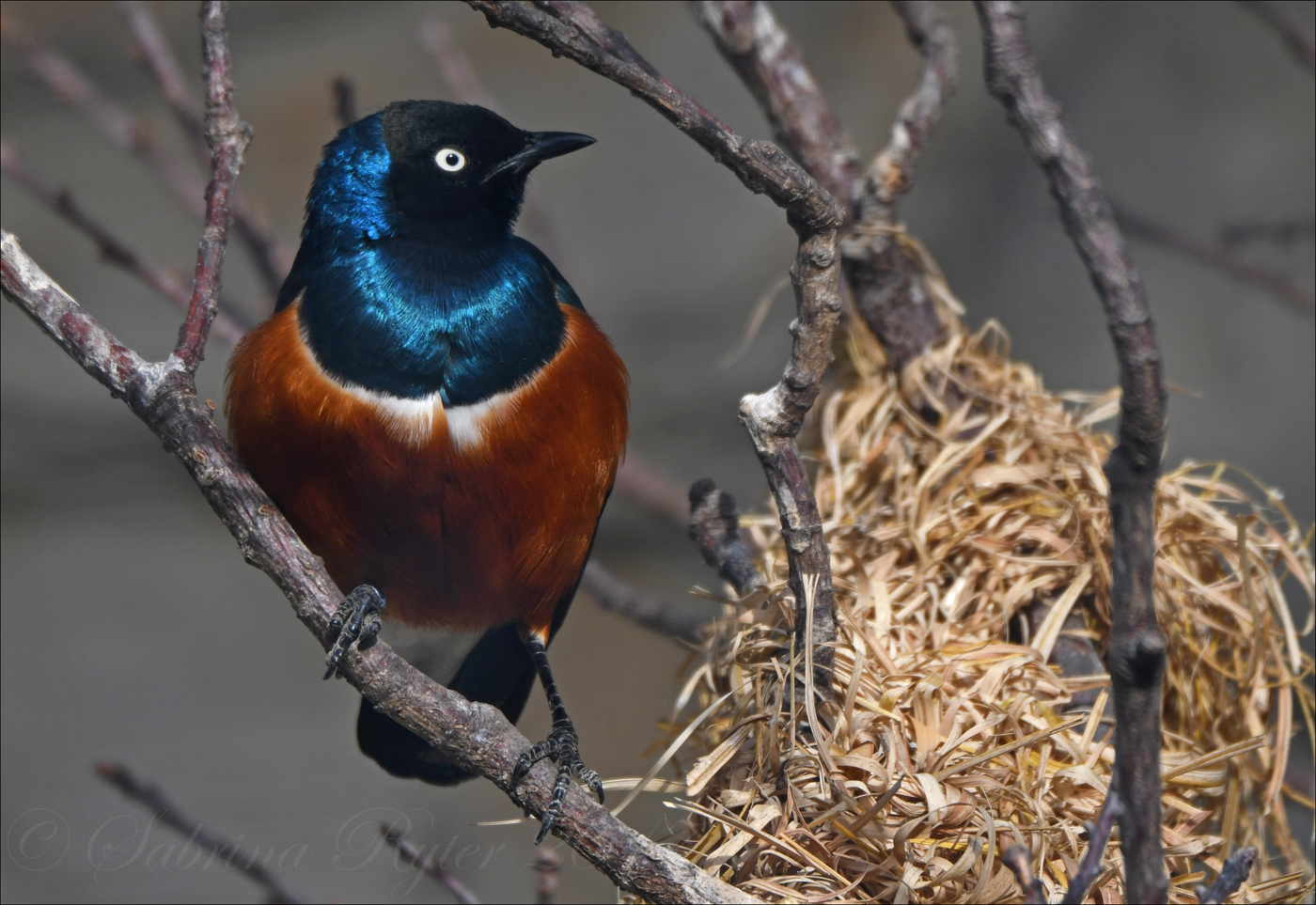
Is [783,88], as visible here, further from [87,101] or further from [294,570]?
[87,101]

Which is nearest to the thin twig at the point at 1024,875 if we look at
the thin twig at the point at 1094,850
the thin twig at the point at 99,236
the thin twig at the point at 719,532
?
the thin twig at the point at 1094,850

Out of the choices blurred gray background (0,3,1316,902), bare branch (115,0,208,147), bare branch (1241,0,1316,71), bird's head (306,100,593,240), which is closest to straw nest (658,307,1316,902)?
bird's head (306,100,593,240)

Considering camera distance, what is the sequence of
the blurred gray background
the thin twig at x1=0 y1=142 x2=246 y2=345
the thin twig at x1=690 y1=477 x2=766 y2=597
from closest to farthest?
1. the thin twig at x1=690 y1=477 x2=766 y2=597
2. the thin twig at x1=0 y1=142 x2=246 y2=345
3. the blurred gray background

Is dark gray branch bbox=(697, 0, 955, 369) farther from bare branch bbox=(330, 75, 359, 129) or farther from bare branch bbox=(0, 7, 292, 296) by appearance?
bare branch bbox=(0, 7, 292, 296)

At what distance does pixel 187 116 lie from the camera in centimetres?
284

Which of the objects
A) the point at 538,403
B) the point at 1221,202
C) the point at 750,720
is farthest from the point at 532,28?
the point at 1221,202

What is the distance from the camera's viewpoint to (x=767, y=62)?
2.51m

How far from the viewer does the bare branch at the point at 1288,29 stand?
7.97 ft

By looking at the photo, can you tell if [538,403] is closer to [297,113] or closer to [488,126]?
[488,126]

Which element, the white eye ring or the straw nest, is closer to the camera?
the straw nest

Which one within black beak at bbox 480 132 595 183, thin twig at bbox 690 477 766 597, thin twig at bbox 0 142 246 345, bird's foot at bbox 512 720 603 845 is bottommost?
bird's foot at bbox 512 720 603 845

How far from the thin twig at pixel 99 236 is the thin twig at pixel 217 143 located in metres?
0.69

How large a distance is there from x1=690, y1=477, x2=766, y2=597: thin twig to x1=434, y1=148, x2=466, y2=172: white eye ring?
0.80 meters

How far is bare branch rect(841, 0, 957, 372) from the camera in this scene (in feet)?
7.83
